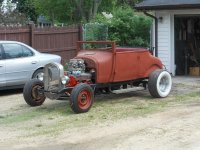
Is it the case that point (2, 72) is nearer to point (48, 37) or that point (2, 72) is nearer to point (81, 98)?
point (81, 98)

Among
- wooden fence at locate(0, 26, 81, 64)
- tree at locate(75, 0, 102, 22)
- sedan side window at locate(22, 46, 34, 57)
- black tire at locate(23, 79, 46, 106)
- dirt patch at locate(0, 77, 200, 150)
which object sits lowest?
dirt patch at locate(0, 77, 200, 150)

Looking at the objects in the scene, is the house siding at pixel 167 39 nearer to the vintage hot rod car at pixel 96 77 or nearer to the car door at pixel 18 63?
the vintage hot rod car at pixel 96 77

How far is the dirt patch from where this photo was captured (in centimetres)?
802

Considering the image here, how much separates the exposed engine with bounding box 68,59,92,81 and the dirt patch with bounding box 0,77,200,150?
29.1 inches

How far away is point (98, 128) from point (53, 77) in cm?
231

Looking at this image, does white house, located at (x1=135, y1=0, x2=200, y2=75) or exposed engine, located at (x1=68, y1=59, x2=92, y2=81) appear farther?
white house, located at (x1=135, y1=0, x2=200, y2=75)

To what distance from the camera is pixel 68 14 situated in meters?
35.0

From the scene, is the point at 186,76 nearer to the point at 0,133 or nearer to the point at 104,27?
the point at 104,27

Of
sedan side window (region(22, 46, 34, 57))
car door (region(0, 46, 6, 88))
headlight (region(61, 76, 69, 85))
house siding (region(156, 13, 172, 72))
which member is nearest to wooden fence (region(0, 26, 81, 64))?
sedan side window (region(22, 46, 34, 57))

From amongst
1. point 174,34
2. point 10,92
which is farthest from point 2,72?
point 174,34

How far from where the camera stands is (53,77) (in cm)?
1101

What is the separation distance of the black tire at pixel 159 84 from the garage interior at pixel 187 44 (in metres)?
5.31

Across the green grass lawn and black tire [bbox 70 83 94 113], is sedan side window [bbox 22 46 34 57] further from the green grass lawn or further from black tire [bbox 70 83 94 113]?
black tire [bbox 70 83 94 113]

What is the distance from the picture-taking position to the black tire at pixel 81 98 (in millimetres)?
10406
